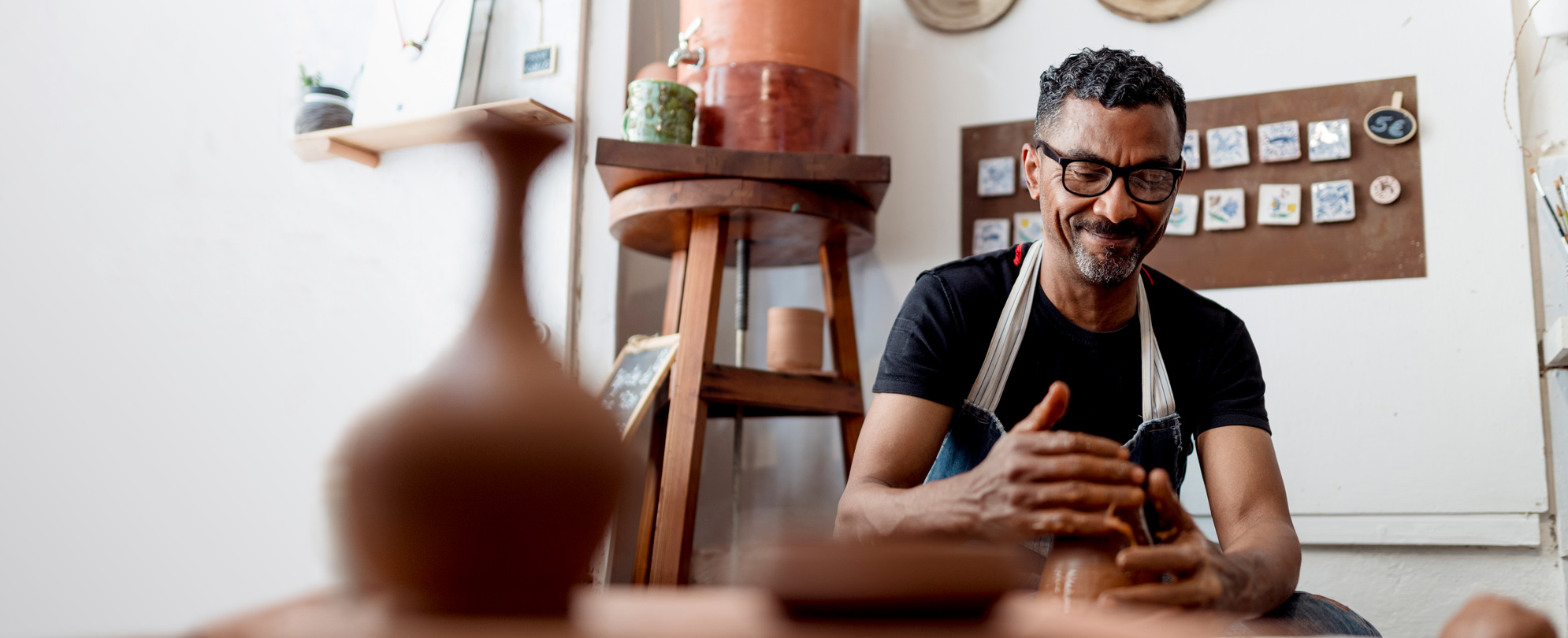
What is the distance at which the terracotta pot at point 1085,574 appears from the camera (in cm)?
95

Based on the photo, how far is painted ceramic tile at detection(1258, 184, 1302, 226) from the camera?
7.55ft

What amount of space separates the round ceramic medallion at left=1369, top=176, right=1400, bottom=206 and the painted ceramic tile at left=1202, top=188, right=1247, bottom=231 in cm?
27

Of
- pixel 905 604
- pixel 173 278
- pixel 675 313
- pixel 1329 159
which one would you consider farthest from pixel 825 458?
pixel 905 604

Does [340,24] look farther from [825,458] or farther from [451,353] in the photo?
[451,353]

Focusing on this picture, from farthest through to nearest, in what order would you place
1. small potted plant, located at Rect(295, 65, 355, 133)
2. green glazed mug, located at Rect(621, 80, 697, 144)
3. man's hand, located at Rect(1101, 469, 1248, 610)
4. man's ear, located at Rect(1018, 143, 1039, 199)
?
small potted plant, located at Rect(295, 65, 355, 133) → green glazed mug, located at Rect(621, 80, 697, 144) → man's ear, located at Rect(1018, 143, 1039, 199) → man's hand, located at Rect(1101, 469, 1248, 610)

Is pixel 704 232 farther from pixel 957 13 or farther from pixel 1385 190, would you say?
pixel 1385 190

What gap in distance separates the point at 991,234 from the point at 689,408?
38.3 inches

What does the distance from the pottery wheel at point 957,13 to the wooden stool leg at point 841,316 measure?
75 cm

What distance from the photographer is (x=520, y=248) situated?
0.55 meters

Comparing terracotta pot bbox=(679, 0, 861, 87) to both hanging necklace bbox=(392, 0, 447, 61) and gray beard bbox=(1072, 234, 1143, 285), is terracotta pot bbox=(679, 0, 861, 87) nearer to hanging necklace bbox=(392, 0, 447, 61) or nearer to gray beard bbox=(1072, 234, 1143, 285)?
hanging necklace bbox=(392, 0, 447, 61)

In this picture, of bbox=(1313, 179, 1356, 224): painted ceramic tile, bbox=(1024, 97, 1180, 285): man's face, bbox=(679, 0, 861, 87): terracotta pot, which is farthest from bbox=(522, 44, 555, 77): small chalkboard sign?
bbox=(1313, 179, 1356, 224): painted ceramic tile

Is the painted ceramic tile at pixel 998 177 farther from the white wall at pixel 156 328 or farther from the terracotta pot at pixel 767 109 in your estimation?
the white wall at pixel 156 328

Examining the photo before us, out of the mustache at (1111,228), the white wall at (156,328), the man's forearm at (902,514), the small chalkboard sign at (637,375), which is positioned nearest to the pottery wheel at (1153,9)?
the mustache at (1111,228)

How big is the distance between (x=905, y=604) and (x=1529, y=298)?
230 cm
